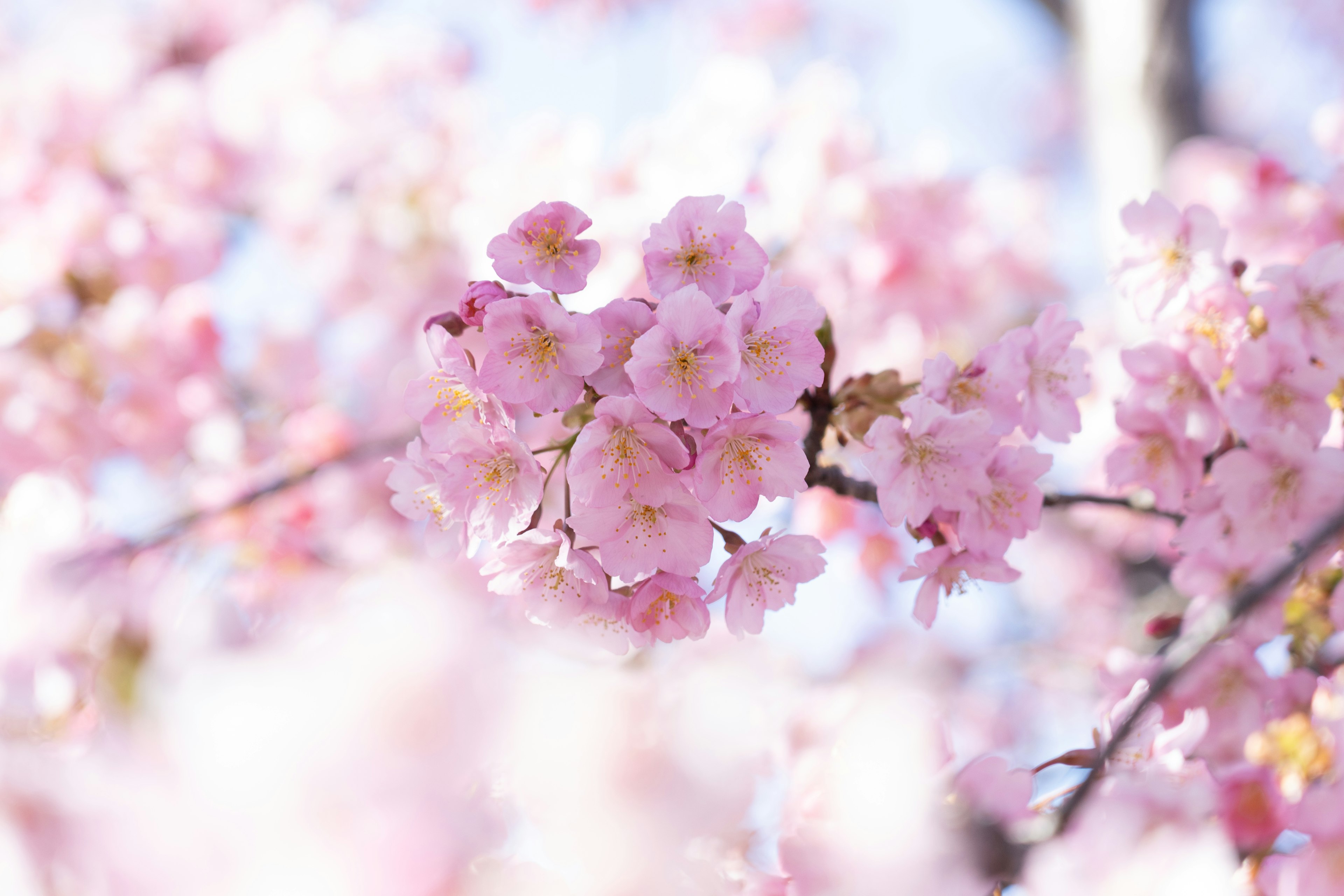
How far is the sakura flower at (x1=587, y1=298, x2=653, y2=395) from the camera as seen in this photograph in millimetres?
914

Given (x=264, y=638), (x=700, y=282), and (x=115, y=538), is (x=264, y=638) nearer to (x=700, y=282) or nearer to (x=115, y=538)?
(x=700, y=282)

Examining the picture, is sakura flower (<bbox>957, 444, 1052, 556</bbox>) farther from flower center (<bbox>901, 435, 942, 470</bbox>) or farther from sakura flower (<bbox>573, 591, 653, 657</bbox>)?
sakura flower (<bbox>573, 591, 653, 657</bbox>)

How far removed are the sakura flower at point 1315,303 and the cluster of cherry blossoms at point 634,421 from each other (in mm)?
675

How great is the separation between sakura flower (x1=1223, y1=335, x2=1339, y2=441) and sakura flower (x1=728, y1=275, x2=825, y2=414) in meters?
0.60

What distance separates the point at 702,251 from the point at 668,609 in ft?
1.28

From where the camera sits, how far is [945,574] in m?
1.07

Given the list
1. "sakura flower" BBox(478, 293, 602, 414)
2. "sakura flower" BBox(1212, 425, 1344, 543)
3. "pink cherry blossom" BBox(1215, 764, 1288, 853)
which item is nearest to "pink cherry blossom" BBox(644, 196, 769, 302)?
"sakura flower" BBox(478, 293, 602, 414)

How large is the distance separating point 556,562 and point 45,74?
11.7 feet

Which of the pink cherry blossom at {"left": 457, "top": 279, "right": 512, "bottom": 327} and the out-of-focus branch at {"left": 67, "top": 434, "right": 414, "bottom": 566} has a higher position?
the pink cherry blossom at {"left": 457, "top": 279, "right": 512, "bottom": 327}

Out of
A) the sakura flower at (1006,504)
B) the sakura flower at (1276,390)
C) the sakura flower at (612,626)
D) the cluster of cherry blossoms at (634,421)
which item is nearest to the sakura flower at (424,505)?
the cluster of cherry blossoms at (634,421)

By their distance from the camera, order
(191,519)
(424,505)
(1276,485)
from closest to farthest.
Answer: (424,505) → (1276,485) → (191,519)

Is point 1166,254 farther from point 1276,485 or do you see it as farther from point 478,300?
point 478,300

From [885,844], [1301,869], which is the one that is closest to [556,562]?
[885,844]

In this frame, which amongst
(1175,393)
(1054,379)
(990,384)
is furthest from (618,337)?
(1175,393)
